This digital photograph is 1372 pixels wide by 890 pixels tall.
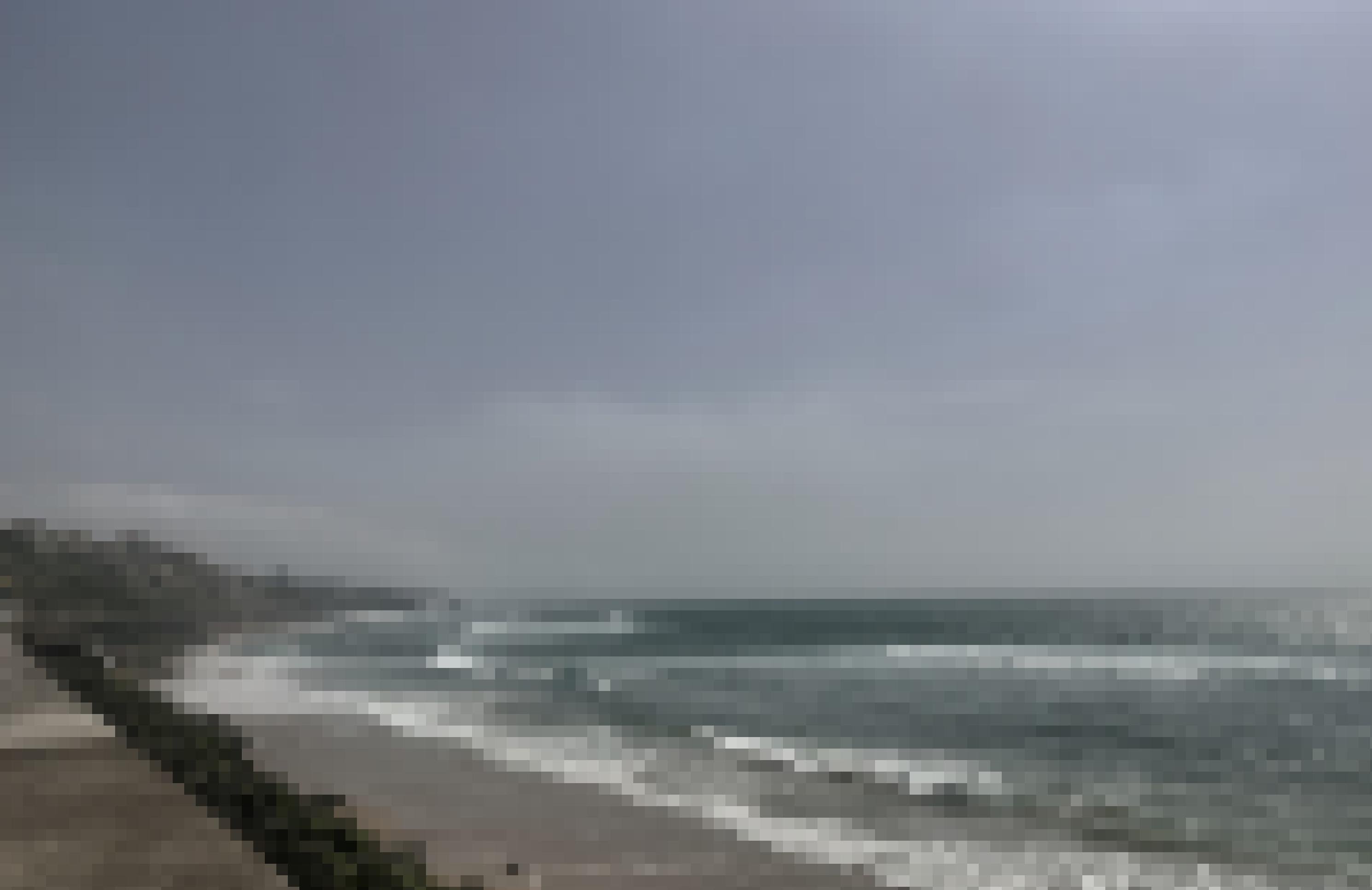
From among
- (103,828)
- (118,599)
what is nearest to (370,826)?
(103,828)

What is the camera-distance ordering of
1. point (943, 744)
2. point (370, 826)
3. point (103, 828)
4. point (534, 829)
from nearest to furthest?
point (103, 828) → point (370, 826) → point (534, 829) → point (943, 744)

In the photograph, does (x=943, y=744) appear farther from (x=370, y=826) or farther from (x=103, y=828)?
(x=103, y=828)

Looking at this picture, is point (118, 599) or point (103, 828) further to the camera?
point (118, 599)

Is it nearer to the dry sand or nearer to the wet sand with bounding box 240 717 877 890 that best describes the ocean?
the wet sand with bounding box 240 717 877 890

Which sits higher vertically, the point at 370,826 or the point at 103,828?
the point at 103,828

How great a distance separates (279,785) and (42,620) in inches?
3093

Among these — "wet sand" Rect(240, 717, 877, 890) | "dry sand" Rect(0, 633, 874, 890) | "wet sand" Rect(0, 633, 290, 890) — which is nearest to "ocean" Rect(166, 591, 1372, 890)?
"wet sand" Rect(240, 717, 877, 890)

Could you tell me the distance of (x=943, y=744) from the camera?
32.7m

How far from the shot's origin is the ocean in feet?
56.1

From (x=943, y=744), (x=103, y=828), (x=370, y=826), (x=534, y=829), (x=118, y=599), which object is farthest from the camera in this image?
(x=118, y=599)

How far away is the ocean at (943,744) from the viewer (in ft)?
56.1

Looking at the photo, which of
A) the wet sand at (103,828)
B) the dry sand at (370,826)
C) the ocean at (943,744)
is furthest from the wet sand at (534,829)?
the wet sand at (103,828)

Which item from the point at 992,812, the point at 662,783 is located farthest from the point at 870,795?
the point at 662,783

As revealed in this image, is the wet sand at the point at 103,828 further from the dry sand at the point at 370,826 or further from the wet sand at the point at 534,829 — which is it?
the wet sand at the point at 534,829
